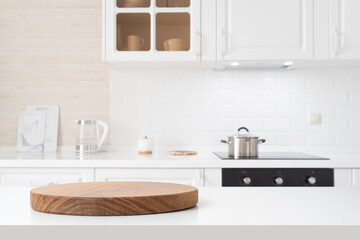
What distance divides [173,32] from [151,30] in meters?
0.15

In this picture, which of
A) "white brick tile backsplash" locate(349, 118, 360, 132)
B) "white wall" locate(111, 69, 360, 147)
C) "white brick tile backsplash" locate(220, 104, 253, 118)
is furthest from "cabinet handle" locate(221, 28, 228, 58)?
"white brick tile backsplash" locate(349, 118, 360, 132)

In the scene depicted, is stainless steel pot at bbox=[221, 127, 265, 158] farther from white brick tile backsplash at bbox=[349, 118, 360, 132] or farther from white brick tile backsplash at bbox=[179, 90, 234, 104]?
white brick tile backsplash at bbox=[349, 118, 360, 132]

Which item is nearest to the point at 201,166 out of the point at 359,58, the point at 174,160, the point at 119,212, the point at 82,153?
the point at 174,160

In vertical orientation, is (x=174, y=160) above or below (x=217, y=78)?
below

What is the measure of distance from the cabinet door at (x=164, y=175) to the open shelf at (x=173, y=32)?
2.67 ft

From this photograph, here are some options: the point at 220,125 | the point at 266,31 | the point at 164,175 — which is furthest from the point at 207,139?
the point at 266,31

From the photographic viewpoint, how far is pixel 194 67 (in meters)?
3.03

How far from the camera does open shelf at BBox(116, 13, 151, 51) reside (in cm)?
273

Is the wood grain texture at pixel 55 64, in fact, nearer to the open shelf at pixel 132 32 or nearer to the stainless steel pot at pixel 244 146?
the open shelf at pixel 132 32

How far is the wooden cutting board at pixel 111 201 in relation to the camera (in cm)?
84

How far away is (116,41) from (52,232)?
6.94ft

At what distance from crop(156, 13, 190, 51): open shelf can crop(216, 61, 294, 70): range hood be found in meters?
0.30

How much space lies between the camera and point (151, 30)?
108 inches

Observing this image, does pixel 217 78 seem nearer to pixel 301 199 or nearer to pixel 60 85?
pixel 60 85
